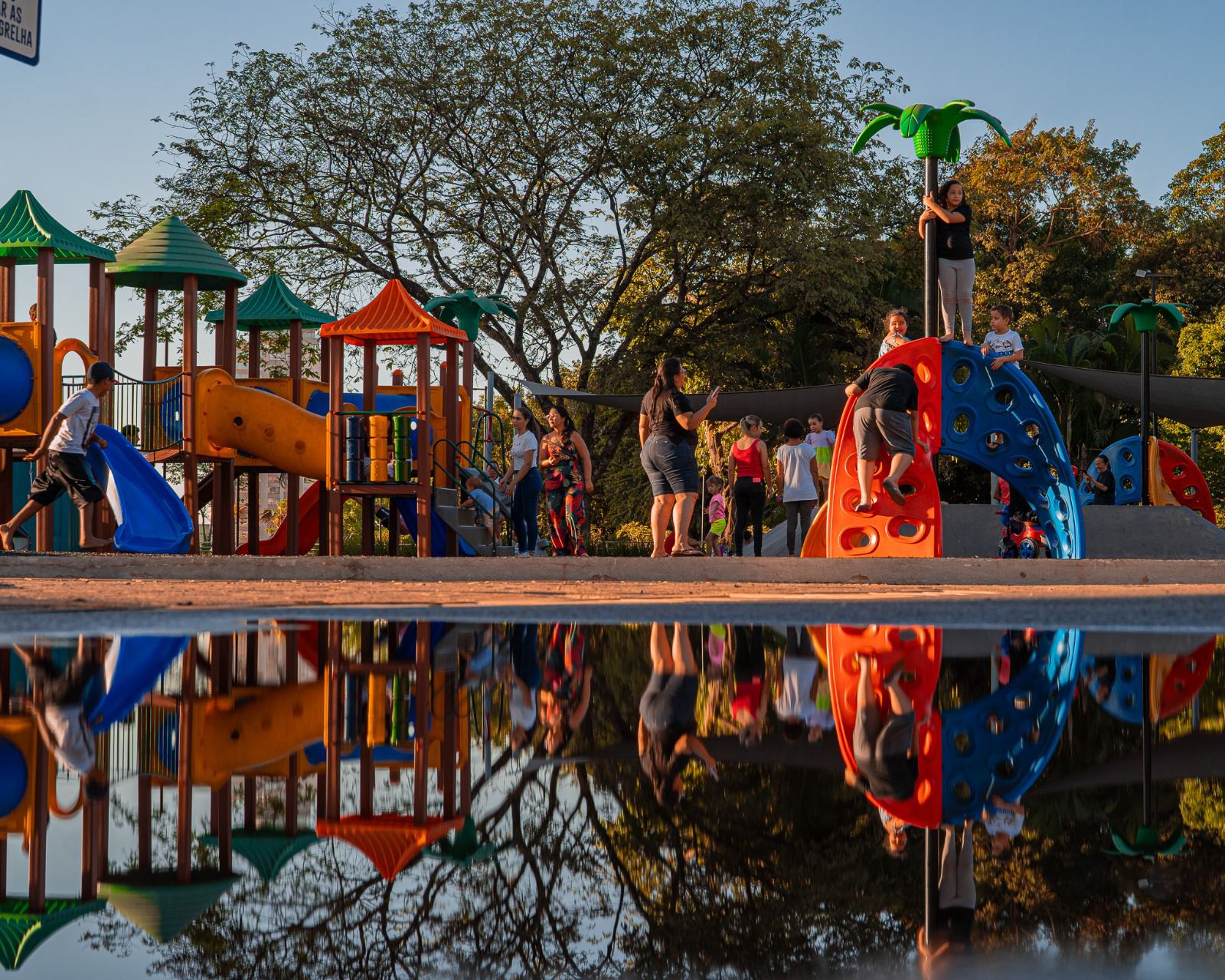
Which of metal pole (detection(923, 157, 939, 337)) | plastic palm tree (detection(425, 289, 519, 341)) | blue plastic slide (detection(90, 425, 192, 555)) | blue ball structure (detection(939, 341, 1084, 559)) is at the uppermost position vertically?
plastic palm tree (detection(425, 289, 519, 341))

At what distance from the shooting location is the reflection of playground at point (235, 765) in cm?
215

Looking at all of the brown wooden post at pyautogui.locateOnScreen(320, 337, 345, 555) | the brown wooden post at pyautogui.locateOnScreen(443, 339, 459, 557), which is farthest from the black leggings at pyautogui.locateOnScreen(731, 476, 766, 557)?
the brown wooden post at pyautogui.locateOnScreen(320, 337, 345, 555)

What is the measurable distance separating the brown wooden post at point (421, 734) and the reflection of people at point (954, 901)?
0.99 meters

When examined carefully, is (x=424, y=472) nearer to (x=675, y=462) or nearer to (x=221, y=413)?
(x=221, y=413)

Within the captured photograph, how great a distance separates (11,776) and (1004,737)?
→ 2.41m

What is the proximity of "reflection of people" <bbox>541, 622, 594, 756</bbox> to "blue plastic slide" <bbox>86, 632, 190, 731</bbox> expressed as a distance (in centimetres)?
122

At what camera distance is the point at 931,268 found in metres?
13.0

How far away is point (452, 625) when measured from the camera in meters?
6.70

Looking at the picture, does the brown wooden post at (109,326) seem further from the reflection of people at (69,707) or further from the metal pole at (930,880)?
the metal pole at (930,880)

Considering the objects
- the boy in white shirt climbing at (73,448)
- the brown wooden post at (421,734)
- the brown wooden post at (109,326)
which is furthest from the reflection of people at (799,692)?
the brown wooden post at (109,326)

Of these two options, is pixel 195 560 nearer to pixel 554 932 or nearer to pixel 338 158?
pixel 554 932

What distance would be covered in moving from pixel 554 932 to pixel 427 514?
51.8ft

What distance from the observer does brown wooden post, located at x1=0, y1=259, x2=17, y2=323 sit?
19.2 m

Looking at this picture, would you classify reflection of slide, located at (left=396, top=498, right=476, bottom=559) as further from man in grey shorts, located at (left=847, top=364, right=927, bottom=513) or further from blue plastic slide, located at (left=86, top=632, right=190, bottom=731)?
blue plastic slide, located at (left=86, top=632, right=190, bottom=731)
